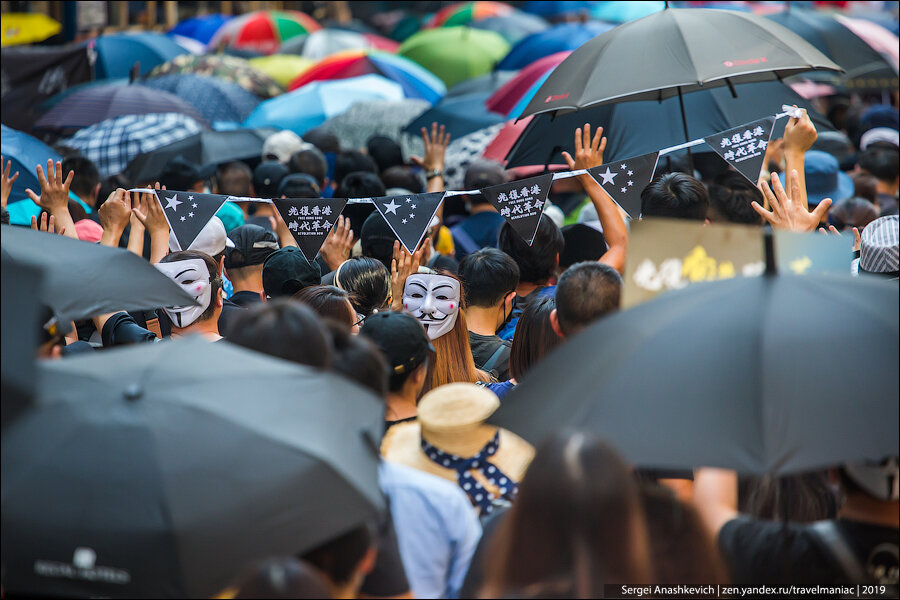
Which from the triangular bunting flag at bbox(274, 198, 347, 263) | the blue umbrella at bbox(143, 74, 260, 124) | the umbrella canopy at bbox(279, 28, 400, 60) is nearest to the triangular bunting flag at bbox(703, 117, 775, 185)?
the triangular bunting flag at bbox(274, 198, 347, 263)

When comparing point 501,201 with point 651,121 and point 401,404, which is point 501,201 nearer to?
point 651,121

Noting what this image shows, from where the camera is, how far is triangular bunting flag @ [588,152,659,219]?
5.61 m

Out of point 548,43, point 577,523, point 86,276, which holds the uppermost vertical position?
point 548,43

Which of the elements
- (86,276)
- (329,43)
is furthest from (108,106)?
(86,276)

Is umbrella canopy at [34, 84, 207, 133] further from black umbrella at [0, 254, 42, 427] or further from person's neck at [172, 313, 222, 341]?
black umbrella at [0, 254, 42, 427]

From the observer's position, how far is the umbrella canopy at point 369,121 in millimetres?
11508

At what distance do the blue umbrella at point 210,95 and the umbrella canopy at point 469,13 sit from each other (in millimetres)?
8261

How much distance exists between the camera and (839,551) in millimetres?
2703

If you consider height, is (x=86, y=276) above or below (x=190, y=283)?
above

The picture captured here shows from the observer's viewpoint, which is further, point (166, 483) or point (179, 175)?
point (179, 175)

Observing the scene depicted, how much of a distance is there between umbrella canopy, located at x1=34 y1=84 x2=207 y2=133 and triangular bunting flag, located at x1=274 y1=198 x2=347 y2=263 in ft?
18.3

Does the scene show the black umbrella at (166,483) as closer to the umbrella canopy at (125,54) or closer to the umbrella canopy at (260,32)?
the umbrella canopy at (125,54)

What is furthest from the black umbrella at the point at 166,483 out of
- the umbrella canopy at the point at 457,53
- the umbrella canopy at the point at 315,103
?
the umbrella canopy at the point at 457,53

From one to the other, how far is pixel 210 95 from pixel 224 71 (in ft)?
2.91
